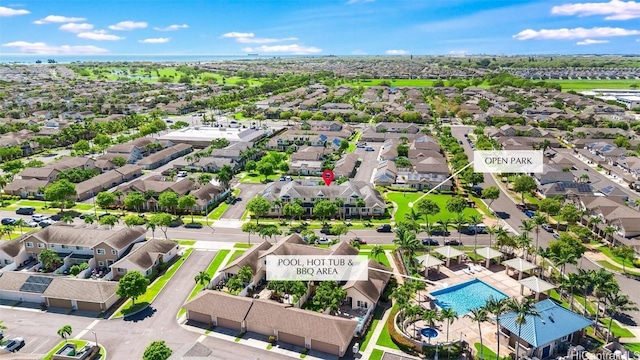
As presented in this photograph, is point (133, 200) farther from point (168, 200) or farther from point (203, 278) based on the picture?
point (203, 278)

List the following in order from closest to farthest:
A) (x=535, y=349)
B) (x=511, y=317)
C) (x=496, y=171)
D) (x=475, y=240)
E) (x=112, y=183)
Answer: (x=535, y=349), (x=511, y=317), (x=475, y=240), (x=112, y=183), (x=496, y=171)

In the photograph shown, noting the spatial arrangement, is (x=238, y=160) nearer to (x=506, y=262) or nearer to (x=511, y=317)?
(x=506, y=262)

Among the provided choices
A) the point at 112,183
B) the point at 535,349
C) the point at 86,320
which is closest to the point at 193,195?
the point at 112,183

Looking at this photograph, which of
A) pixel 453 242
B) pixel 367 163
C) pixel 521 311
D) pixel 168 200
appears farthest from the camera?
pixel 367 163

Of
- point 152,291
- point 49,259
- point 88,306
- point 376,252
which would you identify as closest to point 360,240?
point 376,252

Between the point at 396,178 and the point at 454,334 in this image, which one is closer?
the point at 454,334

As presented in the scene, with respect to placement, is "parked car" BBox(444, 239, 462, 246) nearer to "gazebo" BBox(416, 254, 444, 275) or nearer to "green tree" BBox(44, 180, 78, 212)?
"gazebo" BBox(416, 254, 444, 275)

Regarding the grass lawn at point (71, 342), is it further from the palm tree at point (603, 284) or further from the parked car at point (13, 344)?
the palm tree at point (603, 284)
